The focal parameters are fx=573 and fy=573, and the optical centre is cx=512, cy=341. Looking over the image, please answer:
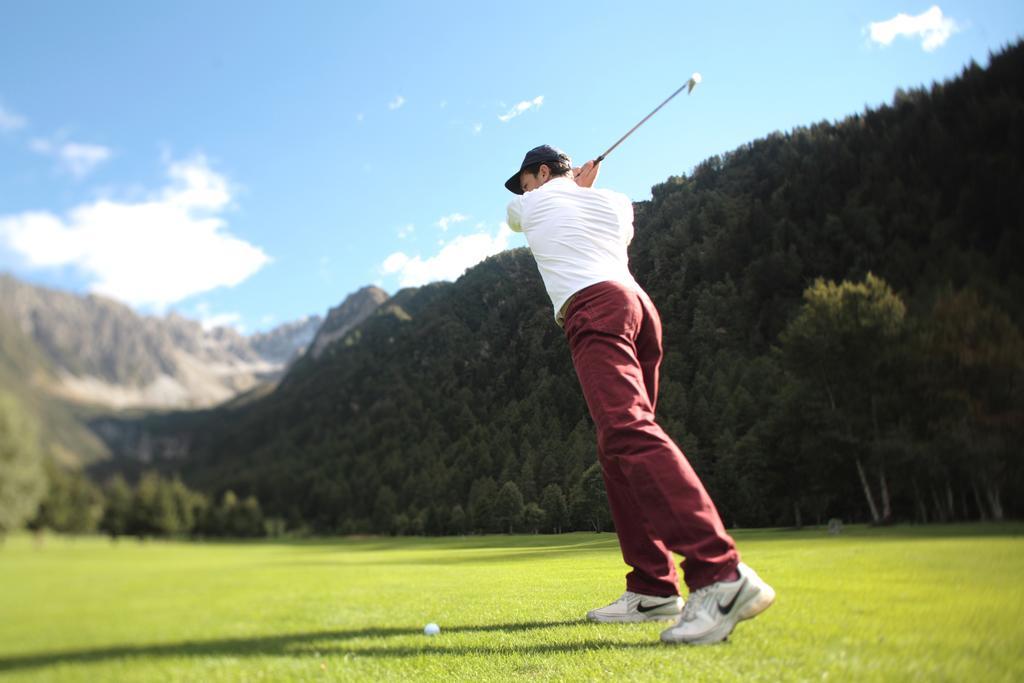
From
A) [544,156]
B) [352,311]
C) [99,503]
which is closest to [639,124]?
[544,156]

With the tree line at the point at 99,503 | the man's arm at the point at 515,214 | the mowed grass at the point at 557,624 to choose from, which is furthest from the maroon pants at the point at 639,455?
the tree line at the point at 99,503

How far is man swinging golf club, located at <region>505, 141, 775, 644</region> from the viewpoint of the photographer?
2.18 metres

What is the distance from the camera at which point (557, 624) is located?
2877mm

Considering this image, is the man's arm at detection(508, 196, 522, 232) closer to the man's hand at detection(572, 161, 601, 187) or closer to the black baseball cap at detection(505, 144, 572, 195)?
the black baseball cap at detection(505, 144, 572, 195)

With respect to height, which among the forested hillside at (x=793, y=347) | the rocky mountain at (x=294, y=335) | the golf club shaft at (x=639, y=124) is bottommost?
the forested hillside at (x=793, y=347)

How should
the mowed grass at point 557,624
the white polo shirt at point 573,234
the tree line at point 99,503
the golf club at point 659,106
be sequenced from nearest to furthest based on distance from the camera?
the mowed grass at point 557,624 → the white polo shirt at point 573,234 → the golf club at point 659,106 → the tree line at point 99,503

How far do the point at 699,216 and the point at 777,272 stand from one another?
111 cm

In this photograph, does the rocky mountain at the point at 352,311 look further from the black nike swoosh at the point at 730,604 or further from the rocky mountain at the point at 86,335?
the black nike swoosh at the point at 730,604

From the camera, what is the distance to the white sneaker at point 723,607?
211cm

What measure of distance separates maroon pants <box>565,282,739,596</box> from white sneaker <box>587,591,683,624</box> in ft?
0.12

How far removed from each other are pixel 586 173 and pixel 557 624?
8.32 ft

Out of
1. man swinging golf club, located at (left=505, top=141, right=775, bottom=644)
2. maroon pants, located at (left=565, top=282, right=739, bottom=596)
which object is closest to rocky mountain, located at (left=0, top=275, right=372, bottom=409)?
man swinging golf club, located at (left=505, top=141, right=775, bottom=644)

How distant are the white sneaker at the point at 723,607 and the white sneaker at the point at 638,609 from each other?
0.63 m

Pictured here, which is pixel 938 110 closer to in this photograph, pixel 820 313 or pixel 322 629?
pixel 820 313
